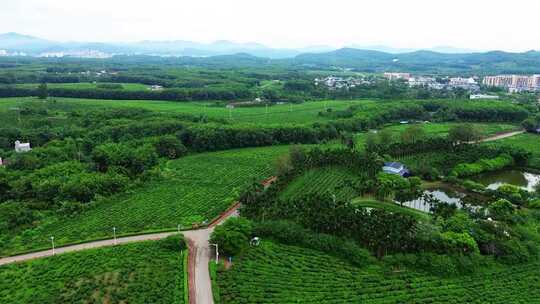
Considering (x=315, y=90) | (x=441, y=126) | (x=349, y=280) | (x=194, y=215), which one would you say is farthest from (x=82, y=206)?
(x=315, y=90)

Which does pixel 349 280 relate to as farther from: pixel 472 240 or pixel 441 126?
pixel 441 126

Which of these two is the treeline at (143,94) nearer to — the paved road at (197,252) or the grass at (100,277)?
the paved road at (197,252)

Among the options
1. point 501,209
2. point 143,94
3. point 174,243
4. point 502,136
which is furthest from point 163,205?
point 143,94

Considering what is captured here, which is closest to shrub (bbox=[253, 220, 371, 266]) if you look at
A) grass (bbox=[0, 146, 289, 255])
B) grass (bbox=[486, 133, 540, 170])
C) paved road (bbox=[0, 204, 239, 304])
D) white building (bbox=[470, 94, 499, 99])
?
paved road (bbox=[0, 204, 239, 304])

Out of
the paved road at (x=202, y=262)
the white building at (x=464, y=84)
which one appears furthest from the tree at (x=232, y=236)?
the white building at (x=464, y=84)

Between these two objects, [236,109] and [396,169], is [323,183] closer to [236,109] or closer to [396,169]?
[396,169]

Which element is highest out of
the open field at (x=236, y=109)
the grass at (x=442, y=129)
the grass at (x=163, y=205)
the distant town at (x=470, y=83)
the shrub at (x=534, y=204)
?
the distant town at (x=470, y=83)

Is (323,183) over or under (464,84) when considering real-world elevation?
under
